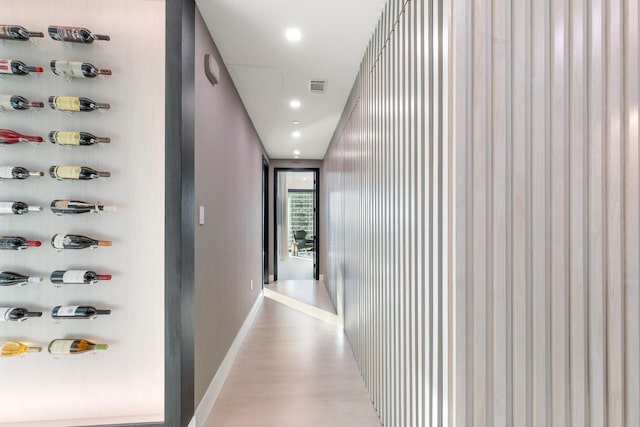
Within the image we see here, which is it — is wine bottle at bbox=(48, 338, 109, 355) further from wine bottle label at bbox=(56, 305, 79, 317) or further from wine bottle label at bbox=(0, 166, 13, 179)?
wine bottle label at bbox=(0, 166, 13, 179)

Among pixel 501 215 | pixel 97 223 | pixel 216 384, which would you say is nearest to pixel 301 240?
pixel 216 384

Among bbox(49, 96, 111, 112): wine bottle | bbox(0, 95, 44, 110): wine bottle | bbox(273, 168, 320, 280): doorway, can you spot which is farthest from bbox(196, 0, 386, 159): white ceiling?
bbox(273, 168, 320, 280): doorway

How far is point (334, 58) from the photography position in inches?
96.3

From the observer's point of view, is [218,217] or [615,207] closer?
[615,207]

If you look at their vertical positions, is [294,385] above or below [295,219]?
below

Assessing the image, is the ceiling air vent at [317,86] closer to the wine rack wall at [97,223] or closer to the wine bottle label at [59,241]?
the wine rack wall at [97,223]

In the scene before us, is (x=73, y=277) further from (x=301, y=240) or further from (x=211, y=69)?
(x=301, y=240)

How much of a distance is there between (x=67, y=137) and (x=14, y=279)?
849mm

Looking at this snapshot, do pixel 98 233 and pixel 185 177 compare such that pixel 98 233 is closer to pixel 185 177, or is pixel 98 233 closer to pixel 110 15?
pixel 185 177

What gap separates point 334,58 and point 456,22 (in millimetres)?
1574

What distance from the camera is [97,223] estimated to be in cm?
165

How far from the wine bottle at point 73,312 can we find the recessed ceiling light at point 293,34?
2.25m

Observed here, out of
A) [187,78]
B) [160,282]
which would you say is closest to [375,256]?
[160,282]

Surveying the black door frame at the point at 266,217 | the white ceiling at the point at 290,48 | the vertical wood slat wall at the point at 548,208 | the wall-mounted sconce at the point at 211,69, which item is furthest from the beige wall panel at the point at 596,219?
the black door frame at the point at 266,217
